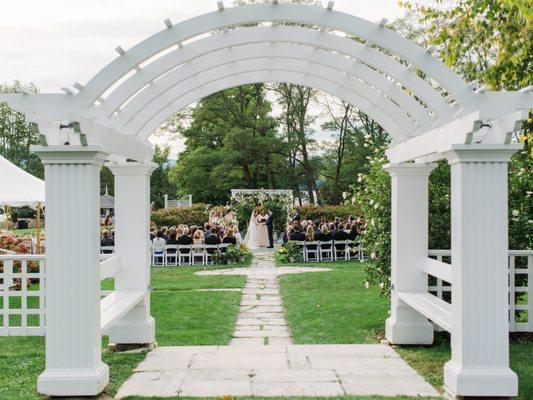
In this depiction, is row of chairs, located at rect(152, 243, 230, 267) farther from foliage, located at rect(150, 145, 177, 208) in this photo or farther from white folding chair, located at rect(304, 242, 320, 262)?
foliage, located at rect(150, 145, 177, 208)

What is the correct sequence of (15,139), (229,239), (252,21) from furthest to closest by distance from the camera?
(15,139)
(229,239)
(252,21)

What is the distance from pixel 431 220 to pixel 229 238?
40.7 ft

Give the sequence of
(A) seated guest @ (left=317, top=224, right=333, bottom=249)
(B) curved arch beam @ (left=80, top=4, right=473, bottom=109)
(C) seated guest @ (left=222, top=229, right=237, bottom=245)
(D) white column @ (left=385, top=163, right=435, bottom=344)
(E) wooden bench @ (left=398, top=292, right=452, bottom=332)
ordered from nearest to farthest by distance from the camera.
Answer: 1. (B) curved arch beam @ (left=80, top=4, right=473, bottom=109)
2. (E) wooden bench @ (left=398, top=292, right=452, bottom=332)
3. (D) white column @ (left=385, top=163, right=435, bottom=344)
4. (C) seated guest @ (left=222, top=229, right=237, bottom=245)
5. (A) seated guest @ (left=317, top=224, right=333, bottom=249)

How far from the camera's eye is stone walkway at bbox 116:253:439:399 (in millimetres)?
6098

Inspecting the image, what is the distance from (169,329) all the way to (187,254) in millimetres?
10671

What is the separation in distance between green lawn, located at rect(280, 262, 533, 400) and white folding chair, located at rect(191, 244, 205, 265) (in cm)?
459

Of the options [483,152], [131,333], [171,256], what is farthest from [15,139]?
[483,152]

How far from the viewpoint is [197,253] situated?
69.4 ft

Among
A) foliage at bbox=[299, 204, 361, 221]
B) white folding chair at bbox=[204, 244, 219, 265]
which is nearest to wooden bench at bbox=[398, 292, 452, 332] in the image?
white folding chair at bbox=[204, 244, 219, 265]

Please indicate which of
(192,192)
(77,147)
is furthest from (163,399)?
(192,192)

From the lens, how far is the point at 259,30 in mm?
6598

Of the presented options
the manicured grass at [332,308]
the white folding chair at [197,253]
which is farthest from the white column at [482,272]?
the white folding chair at [197,253]

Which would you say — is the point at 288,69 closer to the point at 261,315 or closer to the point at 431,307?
the point at 431,307

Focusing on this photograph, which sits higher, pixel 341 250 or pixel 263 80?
→ pixel 263 80
